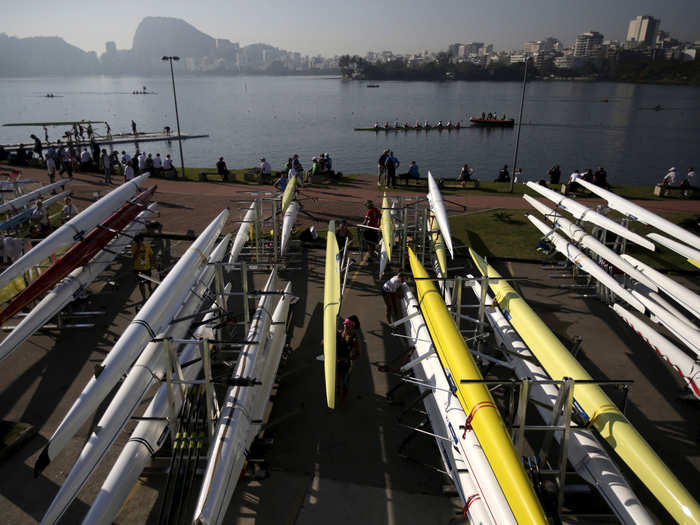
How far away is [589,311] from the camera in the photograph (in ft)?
42.2

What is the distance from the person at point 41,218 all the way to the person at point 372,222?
492 inches

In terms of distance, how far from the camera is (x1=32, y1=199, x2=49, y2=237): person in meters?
17.4

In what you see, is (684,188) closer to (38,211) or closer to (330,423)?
(330,423)

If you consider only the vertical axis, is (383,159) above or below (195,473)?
above

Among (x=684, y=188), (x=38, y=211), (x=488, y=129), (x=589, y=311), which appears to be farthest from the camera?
(x=488, y=129)

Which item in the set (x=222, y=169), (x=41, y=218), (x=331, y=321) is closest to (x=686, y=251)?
(x=331, y=321)

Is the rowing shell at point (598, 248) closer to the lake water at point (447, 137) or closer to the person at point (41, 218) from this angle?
the person at point (41, 218)

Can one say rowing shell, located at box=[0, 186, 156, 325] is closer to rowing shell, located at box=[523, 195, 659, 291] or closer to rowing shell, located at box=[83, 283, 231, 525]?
rowing shell, located at box=[83, 283, 231, 525]

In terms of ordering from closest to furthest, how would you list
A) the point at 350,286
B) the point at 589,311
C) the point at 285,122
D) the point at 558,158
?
the point at 589,311, the point at 350,286, the point at 558,158, the point at 285,122

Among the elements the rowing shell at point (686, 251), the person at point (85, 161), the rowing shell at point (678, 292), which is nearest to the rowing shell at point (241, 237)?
the rowing shell at point (678, 292)

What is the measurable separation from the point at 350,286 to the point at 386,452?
6.87m

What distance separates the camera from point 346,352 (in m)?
8.66

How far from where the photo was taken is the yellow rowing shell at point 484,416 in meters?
4.88

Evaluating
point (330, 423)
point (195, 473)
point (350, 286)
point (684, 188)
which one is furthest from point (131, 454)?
point (684, 188)
